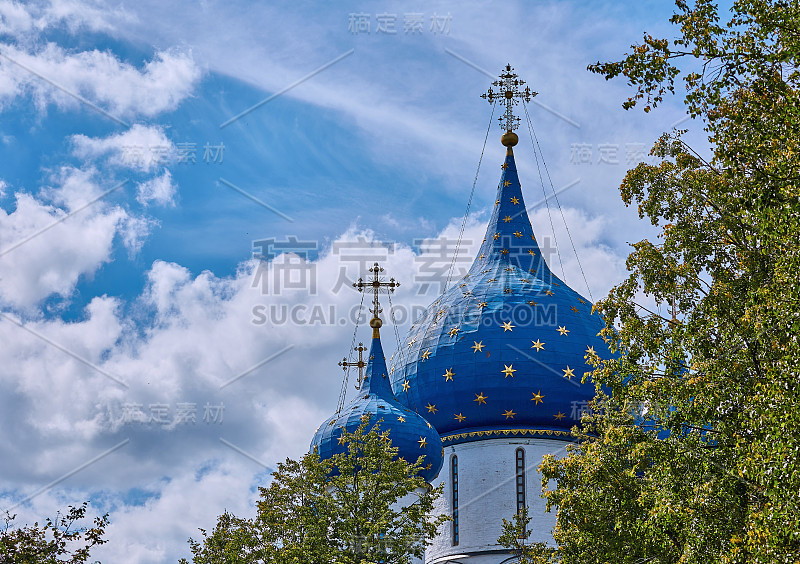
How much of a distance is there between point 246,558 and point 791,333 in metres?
13.0

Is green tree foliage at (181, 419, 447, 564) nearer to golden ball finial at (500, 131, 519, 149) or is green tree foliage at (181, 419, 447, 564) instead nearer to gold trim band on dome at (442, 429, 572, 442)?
gold trim band on dome at (442, 429, 572, 442)

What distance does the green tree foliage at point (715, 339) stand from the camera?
37.8ft

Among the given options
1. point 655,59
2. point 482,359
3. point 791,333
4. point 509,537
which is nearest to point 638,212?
point 655,59

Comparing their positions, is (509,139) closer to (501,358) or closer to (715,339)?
(501,358)

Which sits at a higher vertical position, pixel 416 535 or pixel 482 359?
pixel 482 359

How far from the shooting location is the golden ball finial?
36.3 meters

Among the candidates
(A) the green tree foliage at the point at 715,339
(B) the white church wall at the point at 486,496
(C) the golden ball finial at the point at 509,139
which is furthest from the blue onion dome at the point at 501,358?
(A) the green tree foliage at the point at 715,339

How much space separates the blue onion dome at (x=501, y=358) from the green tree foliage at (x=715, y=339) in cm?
1517

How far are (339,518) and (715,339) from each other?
9598mm

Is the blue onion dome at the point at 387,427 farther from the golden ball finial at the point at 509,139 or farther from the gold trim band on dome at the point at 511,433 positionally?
the golden ball finial at the point at 509,139

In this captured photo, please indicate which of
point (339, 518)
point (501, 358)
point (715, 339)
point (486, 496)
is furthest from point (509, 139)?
point (715, 339)

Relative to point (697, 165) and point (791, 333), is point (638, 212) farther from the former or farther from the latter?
point (791, 333)

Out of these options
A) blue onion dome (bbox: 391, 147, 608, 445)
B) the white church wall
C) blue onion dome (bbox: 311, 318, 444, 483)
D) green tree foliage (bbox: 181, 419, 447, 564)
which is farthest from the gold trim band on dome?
green tree foliage (bbox: 181, 419, 447, 564)

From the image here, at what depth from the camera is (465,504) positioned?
102 feet
